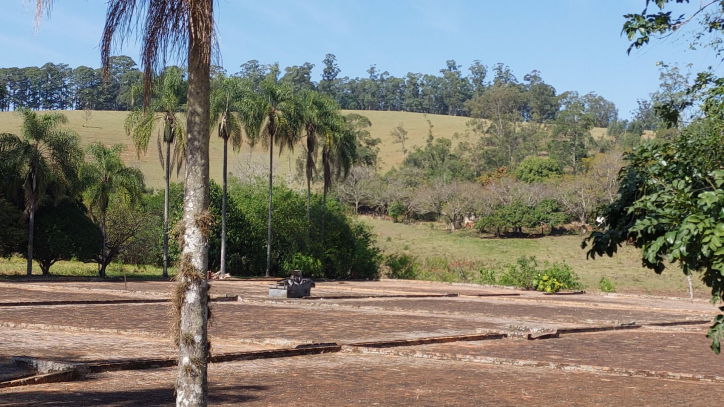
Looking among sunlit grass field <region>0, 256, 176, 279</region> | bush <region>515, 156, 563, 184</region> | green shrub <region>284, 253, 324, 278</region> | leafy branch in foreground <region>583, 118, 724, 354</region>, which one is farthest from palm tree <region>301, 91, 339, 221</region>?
leafy branch in foreground <region>583, 118, 724, 354</region>

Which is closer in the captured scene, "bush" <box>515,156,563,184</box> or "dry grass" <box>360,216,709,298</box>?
"dry grass" <box>360,216,709,298</box>

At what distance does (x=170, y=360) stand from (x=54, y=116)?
22.4 meters

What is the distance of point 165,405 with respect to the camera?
774cm

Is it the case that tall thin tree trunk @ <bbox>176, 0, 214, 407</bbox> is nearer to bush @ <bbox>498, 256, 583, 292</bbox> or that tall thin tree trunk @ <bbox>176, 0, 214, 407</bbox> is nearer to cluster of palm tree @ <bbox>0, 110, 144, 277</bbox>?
cluster of palm tree @ <bbox>0, 110, 144, 277</bbox>

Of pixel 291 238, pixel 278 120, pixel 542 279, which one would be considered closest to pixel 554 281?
pixel 542 279

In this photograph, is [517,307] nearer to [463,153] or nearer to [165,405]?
[165,405]

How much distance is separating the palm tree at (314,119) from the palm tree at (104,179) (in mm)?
9859

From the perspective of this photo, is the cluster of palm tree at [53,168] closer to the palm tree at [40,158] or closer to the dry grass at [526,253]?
the palm tree at [40,158]

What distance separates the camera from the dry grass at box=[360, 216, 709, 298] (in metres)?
39.6

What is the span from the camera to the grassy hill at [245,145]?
249 ft

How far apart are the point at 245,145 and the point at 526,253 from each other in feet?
137

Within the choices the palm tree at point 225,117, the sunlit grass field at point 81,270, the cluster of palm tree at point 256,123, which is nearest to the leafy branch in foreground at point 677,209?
the cluster of palm tree at point 256,123

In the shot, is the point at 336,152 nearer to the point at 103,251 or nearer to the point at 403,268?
the point at 403,268

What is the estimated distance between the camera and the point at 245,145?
84062mm
